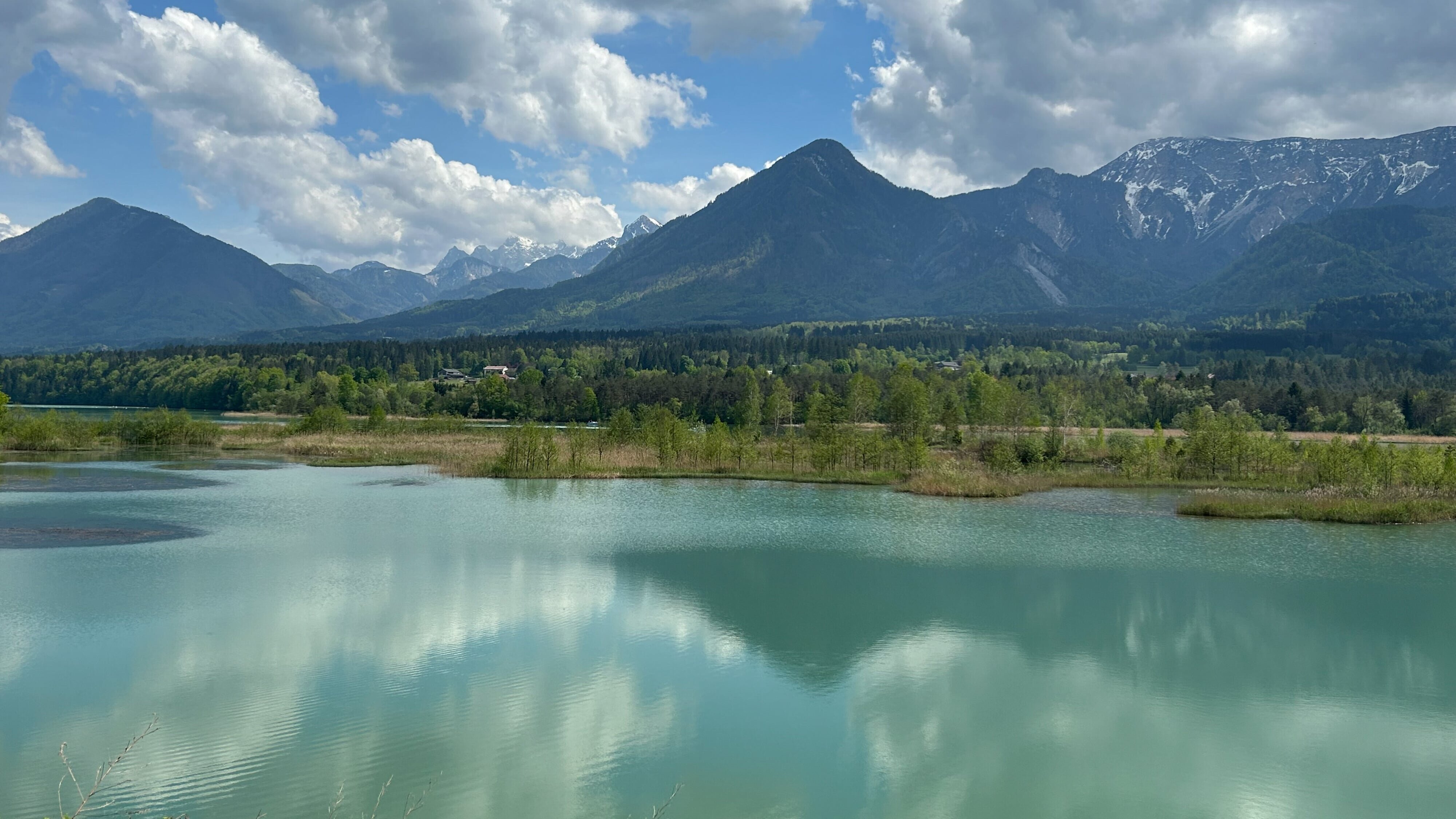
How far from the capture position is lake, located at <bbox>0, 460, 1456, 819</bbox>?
1541 centimetres

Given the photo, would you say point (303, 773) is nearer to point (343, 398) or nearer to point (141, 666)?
point (141, 666)

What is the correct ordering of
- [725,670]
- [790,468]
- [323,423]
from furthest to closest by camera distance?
1. [323,423]
2. [790,468]
3. [725,670]

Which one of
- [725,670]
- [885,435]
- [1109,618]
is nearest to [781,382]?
[885,435]

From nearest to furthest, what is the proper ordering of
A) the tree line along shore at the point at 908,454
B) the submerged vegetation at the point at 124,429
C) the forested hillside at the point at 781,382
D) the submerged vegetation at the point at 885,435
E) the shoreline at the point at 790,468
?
the shoreline at the point at 790,468
the tree line along shore at the point at 908,454
the submerged vegetation at the point at 885,435
the submerged vegetation at the point at 124,429
the forested hillside at the point at 781,382

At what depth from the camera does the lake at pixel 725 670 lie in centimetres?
1541

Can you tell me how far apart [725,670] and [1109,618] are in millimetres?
12624

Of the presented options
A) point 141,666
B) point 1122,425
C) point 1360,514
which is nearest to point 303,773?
point 141,666

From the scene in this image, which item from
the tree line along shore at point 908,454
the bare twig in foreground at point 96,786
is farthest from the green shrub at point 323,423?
the bare twig in foreground at point 96,786

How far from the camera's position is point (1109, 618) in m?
27.2

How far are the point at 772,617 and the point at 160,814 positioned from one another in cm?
1644

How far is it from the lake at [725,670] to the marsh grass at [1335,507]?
500 centimetres

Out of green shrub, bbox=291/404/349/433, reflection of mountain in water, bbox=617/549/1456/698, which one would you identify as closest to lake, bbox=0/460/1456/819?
reflection of mountain in water, bbox=617/549/1456/698

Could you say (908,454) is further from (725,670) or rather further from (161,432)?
(161,432)

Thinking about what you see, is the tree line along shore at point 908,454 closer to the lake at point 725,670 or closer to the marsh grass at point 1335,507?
the marsh grass at point 1335,507
